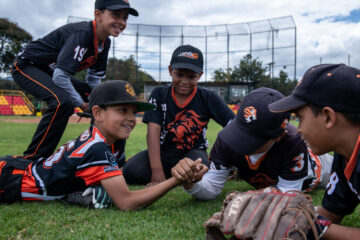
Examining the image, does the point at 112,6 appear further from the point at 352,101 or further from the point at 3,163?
the point at 352,101

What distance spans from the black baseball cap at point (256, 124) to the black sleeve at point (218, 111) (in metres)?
1.39

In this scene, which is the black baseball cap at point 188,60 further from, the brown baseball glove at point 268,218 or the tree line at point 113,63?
the tree line at point 113,63

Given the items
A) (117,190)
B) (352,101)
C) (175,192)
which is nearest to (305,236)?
(352,101)

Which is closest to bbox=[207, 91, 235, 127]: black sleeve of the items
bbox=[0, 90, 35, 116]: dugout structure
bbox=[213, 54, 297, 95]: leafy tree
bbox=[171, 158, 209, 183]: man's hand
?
bbox=[171, 158, 209, 183]: man's hand

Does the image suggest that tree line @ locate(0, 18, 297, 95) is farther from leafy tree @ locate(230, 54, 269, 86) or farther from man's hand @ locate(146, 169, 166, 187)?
man's hand @ locate(146, 169, 166, 187)

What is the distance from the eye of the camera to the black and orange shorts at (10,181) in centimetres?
254

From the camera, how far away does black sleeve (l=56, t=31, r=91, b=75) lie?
324 centimetres

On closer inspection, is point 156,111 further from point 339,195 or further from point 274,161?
point 339,195

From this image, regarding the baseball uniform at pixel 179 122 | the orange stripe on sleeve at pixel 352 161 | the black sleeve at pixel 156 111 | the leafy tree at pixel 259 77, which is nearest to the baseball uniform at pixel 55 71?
the black sleeve at pixel 156 111

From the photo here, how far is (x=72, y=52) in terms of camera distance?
329 centimetres

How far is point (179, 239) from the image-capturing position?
175 cm

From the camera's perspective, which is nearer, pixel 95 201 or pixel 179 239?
pixel 179 239

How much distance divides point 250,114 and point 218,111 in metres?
1.54

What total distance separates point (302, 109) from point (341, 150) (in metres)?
0.29
